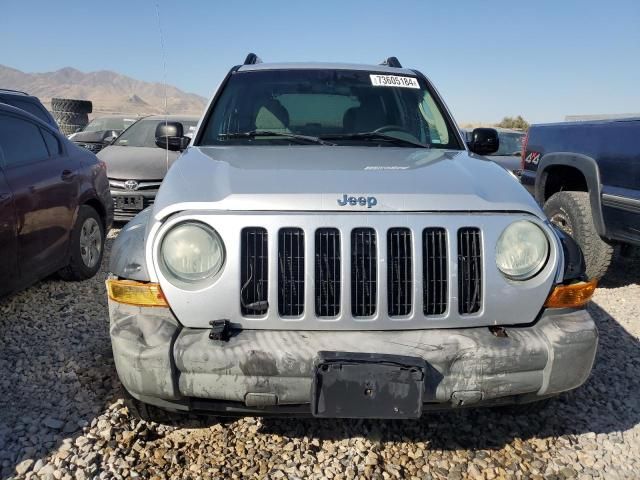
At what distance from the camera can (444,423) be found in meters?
2.73

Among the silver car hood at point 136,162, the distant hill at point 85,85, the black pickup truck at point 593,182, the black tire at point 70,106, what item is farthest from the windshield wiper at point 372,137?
the distant hill at point 85,85

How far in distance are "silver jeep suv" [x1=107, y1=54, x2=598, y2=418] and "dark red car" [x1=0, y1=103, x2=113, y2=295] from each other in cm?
189

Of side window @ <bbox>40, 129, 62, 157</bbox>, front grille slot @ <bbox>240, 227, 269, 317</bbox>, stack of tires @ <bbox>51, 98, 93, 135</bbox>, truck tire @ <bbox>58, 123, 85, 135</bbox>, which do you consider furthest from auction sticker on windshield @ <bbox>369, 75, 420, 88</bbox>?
truck tire @ <bbox>58, 123, 85, 135</bbox>

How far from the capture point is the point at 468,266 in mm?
2115

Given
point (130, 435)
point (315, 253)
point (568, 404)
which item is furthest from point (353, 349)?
point (568, 404)

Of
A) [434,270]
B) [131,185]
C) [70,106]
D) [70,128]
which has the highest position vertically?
[70,106]

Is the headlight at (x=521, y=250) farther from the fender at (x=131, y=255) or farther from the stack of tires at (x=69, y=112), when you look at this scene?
the stack of tires at (x=69, y=112)

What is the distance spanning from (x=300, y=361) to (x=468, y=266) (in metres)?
0.78

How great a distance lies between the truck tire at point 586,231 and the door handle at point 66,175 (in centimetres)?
438

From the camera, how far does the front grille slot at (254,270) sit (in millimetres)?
2043

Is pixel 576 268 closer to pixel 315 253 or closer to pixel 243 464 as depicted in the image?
pixel 315 253

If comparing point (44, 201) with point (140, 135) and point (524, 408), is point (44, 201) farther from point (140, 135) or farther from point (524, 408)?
point (140, 135)

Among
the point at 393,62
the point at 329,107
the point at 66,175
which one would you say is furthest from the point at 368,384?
the point at 66,175

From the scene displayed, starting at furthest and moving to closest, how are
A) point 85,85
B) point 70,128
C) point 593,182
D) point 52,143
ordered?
point 85,85, point 70,128, point 52,143, point 593,182
